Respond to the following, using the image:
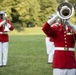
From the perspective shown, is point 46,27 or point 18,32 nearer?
point 46,27

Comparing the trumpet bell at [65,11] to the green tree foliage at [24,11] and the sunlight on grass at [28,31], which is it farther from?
the green tree foliage at [24,11]

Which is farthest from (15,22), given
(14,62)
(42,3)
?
(14,62)

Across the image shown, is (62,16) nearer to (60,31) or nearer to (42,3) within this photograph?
(60,31)

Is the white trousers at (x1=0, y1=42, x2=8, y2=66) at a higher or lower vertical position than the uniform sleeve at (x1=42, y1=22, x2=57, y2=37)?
lower

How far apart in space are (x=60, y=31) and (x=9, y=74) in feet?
16.0

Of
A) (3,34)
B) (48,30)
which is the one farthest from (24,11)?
(48,30)

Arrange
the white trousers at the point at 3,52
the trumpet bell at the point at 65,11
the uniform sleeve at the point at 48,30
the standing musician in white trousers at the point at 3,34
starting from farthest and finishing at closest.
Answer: the white trousers at the point at 3,52
the standing musician in white trousers at the point at 3,34
the uniform sleeve at the point at 48,30
the trumpet bell at the point at 65,11

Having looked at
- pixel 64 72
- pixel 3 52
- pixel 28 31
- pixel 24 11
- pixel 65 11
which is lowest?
pixel 28 31

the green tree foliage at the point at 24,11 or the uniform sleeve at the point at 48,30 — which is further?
the green tree foliage at the point at 24,11

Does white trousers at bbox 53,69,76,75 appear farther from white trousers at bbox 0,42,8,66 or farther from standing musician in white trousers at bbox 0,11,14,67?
white trousers at bbox 0,42,8,66

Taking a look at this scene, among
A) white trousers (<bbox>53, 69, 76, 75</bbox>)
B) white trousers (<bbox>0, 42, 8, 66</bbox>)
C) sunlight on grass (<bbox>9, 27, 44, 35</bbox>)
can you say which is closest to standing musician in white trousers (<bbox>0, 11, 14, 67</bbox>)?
white trousers (<bbox>0, 42, 8, 66</bbox>)

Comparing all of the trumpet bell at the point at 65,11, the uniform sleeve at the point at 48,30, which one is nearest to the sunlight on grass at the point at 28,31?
the uniform sleeve at the point at 48,30

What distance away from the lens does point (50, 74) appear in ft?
35.3

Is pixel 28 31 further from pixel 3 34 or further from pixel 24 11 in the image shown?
pixel 3 34
